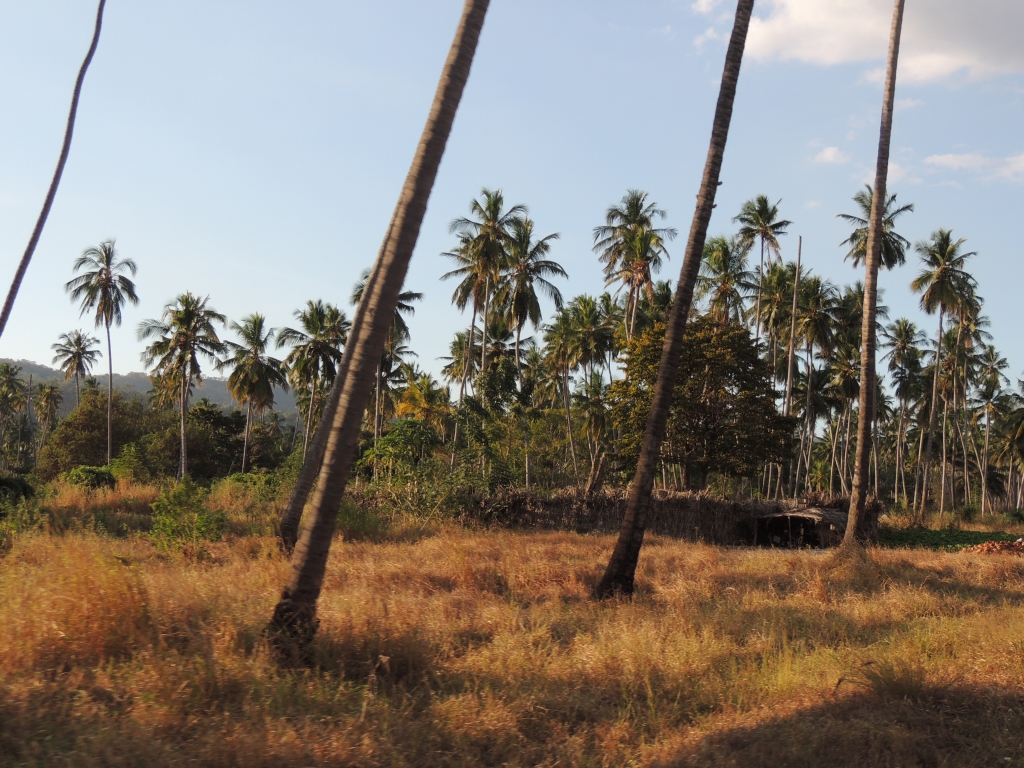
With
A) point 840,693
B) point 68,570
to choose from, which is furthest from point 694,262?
point 68,570

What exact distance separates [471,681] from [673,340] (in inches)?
241

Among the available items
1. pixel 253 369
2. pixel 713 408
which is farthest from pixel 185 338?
pixel 713 408

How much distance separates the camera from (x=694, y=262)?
11062mm

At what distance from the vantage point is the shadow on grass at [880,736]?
5.11 metres

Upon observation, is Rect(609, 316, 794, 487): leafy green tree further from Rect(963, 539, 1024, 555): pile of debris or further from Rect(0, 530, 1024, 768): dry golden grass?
Rect(0, 530, 1024, 768): dry golden grass

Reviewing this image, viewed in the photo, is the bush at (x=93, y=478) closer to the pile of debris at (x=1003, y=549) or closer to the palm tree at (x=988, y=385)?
the pile of debris at (x=1003, y=549)

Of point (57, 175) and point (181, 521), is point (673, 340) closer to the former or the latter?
point (181, 521)

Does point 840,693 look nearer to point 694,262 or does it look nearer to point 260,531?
point 694,262

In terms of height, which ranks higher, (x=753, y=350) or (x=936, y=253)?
(x=936, y=253)

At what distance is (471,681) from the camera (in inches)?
252

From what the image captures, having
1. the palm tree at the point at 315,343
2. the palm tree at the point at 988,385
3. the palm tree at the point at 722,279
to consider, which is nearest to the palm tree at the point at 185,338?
the palm tree at the point at 315,343

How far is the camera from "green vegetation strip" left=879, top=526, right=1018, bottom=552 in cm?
2711

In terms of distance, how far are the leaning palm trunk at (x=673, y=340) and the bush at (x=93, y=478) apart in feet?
62.5

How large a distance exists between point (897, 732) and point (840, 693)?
855mm
